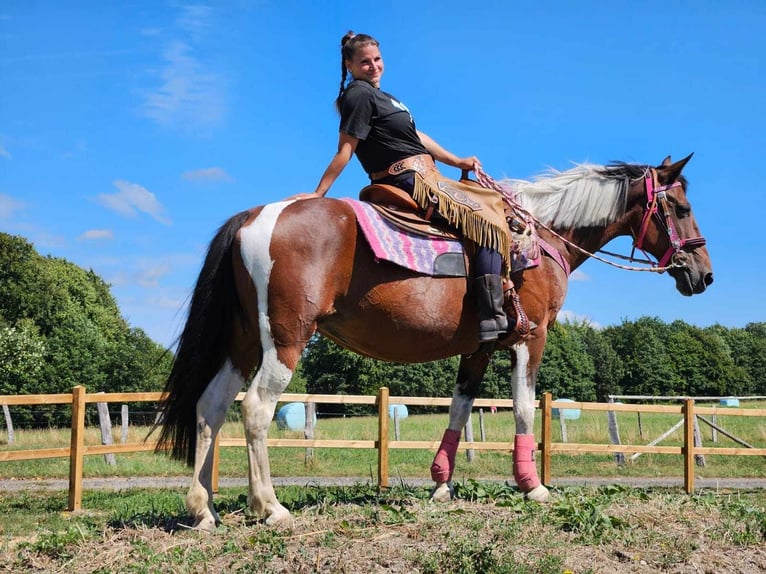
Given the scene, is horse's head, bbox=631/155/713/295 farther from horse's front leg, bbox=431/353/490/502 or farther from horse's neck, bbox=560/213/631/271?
horse's front leg, bbox=431/353/490/502

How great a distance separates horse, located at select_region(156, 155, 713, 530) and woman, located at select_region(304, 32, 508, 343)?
0.66 ft

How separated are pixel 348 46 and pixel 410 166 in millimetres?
1042

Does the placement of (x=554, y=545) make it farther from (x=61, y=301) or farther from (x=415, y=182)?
(x=61, y=301)

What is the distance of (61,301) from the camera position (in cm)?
4038

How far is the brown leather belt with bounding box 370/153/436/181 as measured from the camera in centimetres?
530

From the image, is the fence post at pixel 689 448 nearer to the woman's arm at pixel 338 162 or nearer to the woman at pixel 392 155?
the woman at pixel 392 155

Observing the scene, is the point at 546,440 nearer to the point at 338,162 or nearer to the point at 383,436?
the point at 383,436

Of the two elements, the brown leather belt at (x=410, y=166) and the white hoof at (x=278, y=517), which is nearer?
the white hoof at (x=278, y=517)

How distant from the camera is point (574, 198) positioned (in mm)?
6387

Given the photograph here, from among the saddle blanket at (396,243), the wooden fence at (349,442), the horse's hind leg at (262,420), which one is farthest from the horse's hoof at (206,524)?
the wooden fence at (349,442)

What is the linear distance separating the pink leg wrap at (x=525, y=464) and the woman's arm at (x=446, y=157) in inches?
89.6

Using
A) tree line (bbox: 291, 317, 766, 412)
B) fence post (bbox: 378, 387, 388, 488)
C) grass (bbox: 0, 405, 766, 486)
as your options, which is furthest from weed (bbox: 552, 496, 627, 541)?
tree line (bbox: 291, 317, 766, 412)

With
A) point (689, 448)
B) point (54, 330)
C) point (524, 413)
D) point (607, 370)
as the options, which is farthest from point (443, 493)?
point (607, 370)

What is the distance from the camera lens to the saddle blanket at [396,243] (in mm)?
4844
